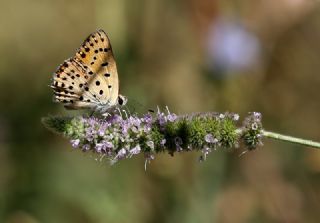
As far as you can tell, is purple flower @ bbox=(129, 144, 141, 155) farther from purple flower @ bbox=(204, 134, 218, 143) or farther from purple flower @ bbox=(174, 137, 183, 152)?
purple flower @ bbox=(204, 134, 218, 143)

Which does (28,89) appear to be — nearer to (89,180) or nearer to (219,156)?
(89,180)

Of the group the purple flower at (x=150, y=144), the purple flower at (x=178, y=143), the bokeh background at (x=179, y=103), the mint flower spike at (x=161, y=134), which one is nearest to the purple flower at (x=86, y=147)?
the mint flower spike at (x=161, y=134)

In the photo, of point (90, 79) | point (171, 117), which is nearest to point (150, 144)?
A: point (171, 117)

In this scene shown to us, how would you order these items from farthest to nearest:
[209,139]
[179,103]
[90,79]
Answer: [179,103] → [90,79] → [209,139]

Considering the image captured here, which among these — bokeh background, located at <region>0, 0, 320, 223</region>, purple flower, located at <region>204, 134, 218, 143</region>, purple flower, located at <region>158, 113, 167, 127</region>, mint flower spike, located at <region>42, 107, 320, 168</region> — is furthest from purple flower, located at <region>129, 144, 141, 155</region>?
bokeh background, located at <region>0, 0, 320, 223</region>

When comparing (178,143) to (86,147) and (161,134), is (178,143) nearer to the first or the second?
(161,134)

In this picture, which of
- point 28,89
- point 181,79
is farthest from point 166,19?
point 28,89

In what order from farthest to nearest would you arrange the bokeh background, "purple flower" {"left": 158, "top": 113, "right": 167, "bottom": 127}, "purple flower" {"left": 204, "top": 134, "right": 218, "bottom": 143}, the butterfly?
the bokeh background < the butterfly < "purple flower" {"left": 158, "top": 113, "right": 167, "bottom": 127} < "purple flower" {"left": 204, "top": 134, "right": 218, "bottom": 143}
